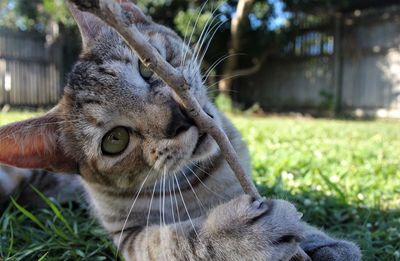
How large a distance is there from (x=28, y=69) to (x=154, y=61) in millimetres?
10985

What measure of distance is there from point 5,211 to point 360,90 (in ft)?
30.1

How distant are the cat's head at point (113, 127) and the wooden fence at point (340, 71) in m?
8.59

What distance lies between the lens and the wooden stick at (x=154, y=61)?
2.72 ft

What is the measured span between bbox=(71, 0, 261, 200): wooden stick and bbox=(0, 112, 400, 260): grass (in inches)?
32.0

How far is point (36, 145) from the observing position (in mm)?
1686

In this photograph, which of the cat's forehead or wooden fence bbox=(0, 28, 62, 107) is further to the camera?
wooden fence bbox=(0, 28, 62, 107)

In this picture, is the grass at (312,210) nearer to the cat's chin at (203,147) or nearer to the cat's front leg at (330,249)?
the cat's front leg at (330,249)

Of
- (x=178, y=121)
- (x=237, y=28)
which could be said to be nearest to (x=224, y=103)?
(x=237, y=28)

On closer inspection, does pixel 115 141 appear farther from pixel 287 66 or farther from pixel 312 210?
pixel 287 66

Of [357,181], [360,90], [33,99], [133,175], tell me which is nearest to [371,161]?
[357,181]

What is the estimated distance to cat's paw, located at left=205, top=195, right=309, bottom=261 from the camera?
1.16 meters

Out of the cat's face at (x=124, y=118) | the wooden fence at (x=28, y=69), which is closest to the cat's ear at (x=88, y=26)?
the cat's face at (x=124, y=118)

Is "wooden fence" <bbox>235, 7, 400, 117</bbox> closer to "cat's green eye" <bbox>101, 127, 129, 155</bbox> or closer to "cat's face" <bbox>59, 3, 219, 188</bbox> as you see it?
"cat's face" <bbox>59, 3, 219, 188</bbox>

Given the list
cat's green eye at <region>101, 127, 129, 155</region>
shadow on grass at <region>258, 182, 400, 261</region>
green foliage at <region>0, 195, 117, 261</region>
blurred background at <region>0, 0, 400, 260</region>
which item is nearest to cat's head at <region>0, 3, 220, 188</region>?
cat's green eye at <region>101, 127, 129, 155</region>
